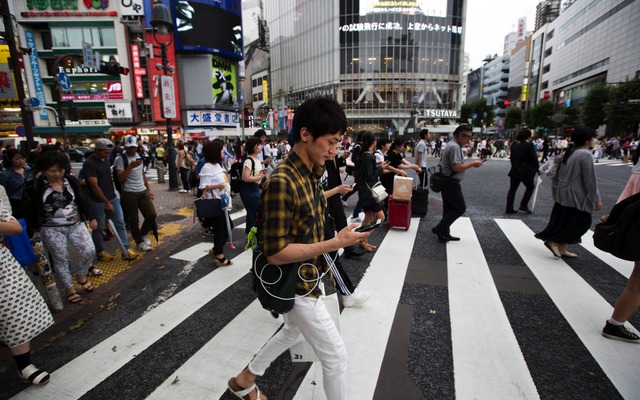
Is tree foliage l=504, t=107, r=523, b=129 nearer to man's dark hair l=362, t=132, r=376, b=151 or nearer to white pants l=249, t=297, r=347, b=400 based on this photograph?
man's dark hair l=362, t=132, r=376, b=151

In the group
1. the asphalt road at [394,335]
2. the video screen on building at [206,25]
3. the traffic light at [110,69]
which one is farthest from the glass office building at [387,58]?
the asphalt road at [394,335]

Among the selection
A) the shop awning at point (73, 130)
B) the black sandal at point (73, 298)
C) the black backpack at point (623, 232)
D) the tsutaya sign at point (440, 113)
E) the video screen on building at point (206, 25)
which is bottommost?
the black sandal at point (73, 298)

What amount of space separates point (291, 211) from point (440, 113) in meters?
61.1

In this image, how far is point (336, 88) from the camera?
184ft

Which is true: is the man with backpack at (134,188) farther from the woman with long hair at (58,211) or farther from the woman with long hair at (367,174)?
the woman with long hair at (367,174)

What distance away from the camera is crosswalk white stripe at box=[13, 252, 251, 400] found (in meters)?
2.45

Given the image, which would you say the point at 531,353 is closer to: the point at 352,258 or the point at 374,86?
the point at 352,258

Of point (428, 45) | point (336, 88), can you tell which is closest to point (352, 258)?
point (336, 88)

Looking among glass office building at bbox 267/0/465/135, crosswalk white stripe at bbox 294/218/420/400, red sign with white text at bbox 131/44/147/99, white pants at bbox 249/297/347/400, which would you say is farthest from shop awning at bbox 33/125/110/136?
white pants at bbox 249/297/347/400

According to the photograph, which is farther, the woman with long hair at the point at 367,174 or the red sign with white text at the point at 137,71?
the red sign with white text at the point at 137,71

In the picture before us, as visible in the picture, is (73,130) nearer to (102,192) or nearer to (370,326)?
(102,192)

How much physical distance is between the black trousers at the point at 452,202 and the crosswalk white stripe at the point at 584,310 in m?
1.14

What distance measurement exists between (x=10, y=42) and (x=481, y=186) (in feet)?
46.8

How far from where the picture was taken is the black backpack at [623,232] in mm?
2611
